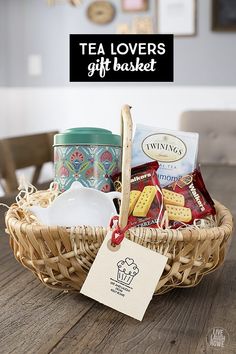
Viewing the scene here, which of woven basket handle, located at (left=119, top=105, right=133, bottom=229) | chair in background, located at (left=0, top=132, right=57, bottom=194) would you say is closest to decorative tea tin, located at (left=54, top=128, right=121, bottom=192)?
woven basket handle, located at (left=119, top=105, right=133, bottom=229)

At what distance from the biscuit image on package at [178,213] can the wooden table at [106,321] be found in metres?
0.11

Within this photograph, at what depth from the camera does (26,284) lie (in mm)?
854

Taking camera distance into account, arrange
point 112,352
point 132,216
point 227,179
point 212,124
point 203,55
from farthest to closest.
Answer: point 203,55, point 212,124, point 227,179, point 132,216, point 112,352

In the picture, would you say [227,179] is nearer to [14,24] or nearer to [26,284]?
[26,284]

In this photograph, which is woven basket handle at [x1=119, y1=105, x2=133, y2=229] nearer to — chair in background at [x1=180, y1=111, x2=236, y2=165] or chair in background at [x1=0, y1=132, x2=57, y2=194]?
chair in background at [x1=0, y1=132, x2=57, y2=194]

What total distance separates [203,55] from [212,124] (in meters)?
1.29

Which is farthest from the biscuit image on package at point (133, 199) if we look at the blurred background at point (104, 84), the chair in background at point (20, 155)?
the blurred background at point (104, 84)

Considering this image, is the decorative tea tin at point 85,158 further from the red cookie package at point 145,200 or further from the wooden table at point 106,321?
the wooden table at point 106,321

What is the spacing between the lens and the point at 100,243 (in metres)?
0.72

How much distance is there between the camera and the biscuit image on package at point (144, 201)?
30.0 inches

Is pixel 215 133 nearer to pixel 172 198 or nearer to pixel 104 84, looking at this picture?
pixel 104 84

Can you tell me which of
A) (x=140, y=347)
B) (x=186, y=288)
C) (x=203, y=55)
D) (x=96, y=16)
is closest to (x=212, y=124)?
(x=203, y=55)

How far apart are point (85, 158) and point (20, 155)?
136cm

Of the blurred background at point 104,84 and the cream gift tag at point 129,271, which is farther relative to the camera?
the blurred background at point 104,84
